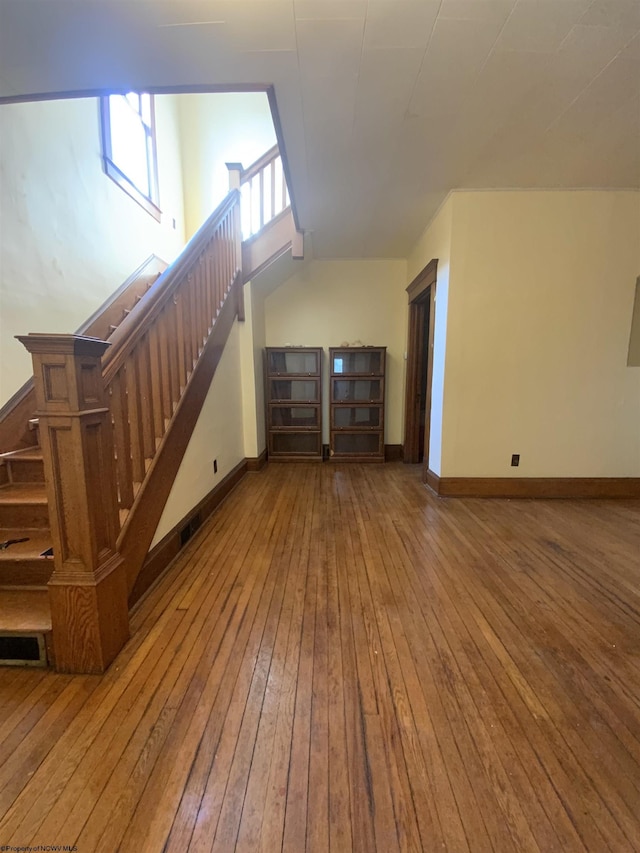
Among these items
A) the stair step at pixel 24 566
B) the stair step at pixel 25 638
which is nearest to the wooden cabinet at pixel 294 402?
the stair step at pixel 24 566

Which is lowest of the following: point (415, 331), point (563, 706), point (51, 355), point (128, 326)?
point (563, 706)

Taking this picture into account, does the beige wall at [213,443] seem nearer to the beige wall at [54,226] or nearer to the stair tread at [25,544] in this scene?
the stair tread at [25,544]

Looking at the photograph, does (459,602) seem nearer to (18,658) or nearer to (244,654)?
(244,654)

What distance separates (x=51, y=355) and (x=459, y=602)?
210cm

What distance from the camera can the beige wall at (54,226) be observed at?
6.95ft

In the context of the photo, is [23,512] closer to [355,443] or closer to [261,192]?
[355,443]

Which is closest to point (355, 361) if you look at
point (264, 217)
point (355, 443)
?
point (355, 443)

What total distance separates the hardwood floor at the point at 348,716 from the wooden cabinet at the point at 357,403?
249cm

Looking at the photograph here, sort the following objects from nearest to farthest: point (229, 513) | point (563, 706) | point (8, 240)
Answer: point (563, 706) → point (8, 240) → point (229, 513)

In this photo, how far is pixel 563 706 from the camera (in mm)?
1204

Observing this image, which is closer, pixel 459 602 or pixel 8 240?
pixel 459 602

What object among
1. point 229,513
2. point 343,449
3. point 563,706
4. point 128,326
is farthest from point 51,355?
point 343,449

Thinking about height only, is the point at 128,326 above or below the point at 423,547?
above

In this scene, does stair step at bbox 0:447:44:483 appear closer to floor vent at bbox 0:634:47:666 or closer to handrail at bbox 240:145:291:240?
floor vent at bbox 0:634:47:666
